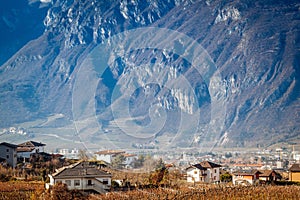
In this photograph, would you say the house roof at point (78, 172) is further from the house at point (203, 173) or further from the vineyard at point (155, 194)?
the house at point (203, 173)

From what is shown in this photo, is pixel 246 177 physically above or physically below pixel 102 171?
below

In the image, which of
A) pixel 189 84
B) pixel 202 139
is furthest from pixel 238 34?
pixel 202 139

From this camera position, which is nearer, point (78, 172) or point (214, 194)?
point (214, 194)

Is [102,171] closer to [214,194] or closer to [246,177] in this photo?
[214,194]

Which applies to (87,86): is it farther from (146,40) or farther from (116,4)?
(116,4)

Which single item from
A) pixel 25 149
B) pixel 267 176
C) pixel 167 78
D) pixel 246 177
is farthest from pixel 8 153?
pixel 167 78

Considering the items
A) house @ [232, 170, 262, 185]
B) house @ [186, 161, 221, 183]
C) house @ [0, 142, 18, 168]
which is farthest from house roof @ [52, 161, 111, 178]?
house @ [0, 142, 18, 168]
